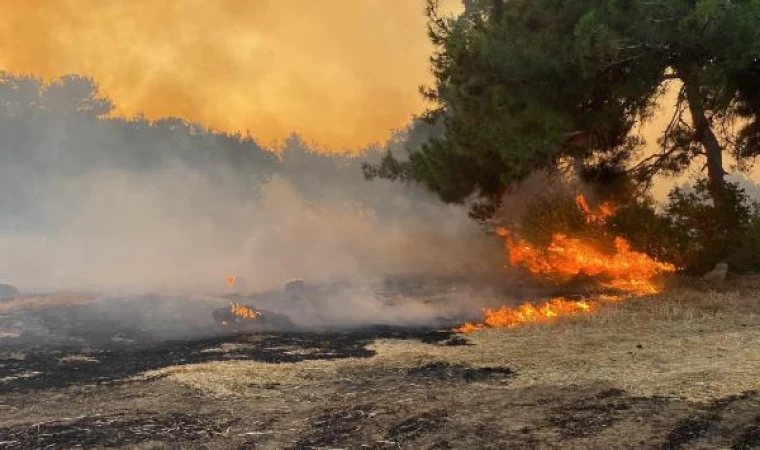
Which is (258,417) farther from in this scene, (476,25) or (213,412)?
(476,25)

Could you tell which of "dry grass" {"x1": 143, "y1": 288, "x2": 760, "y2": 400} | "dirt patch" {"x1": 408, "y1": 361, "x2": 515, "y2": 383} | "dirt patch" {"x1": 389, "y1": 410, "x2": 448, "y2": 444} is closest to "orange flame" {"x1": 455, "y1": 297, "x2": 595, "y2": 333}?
"dry grass" {"x1": 143, "y1": 288, "x2": 760, "y2": 400}

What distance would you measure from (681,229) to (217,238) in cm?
3037

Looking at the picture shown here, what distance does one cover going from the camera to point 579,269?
68.5 feet

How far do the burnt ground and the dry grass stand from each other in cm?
4

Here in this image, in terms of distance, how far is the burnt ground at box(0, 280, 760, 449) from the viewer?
640cm

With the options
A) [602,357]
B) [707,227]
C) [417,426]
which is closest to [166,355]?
[417,426]

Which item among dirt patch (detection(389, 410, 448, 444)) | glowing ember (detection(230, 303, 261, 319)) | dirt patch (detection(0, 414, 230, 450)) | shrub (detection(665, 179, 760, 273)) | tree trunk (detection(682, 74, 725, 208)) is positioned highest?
tree trunk (detection(682, 74, 725, 208))

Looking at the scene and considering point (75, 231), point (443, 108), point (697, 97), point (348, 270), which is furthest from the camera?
point (75, 231)

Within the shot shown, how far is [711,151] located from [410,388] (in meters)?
12.0

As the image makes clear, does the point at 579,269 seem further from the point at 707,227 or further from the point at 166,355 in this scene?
the point at 166,355

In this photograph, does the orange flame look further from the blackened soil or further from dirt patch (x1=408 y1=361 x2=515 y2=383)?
dirt patch (x1=408 y1=361 x2=515 y2=383)

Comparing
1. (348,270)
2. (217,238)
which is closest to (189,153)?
(217,238)

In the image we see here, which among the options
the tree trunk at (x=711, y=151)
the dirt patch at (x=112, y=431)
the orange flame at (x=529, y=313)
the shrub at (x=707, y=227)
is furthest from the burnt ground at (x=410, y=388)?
the tree trunk at (x=711, y=151)

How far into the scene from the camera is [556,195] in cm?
2134
